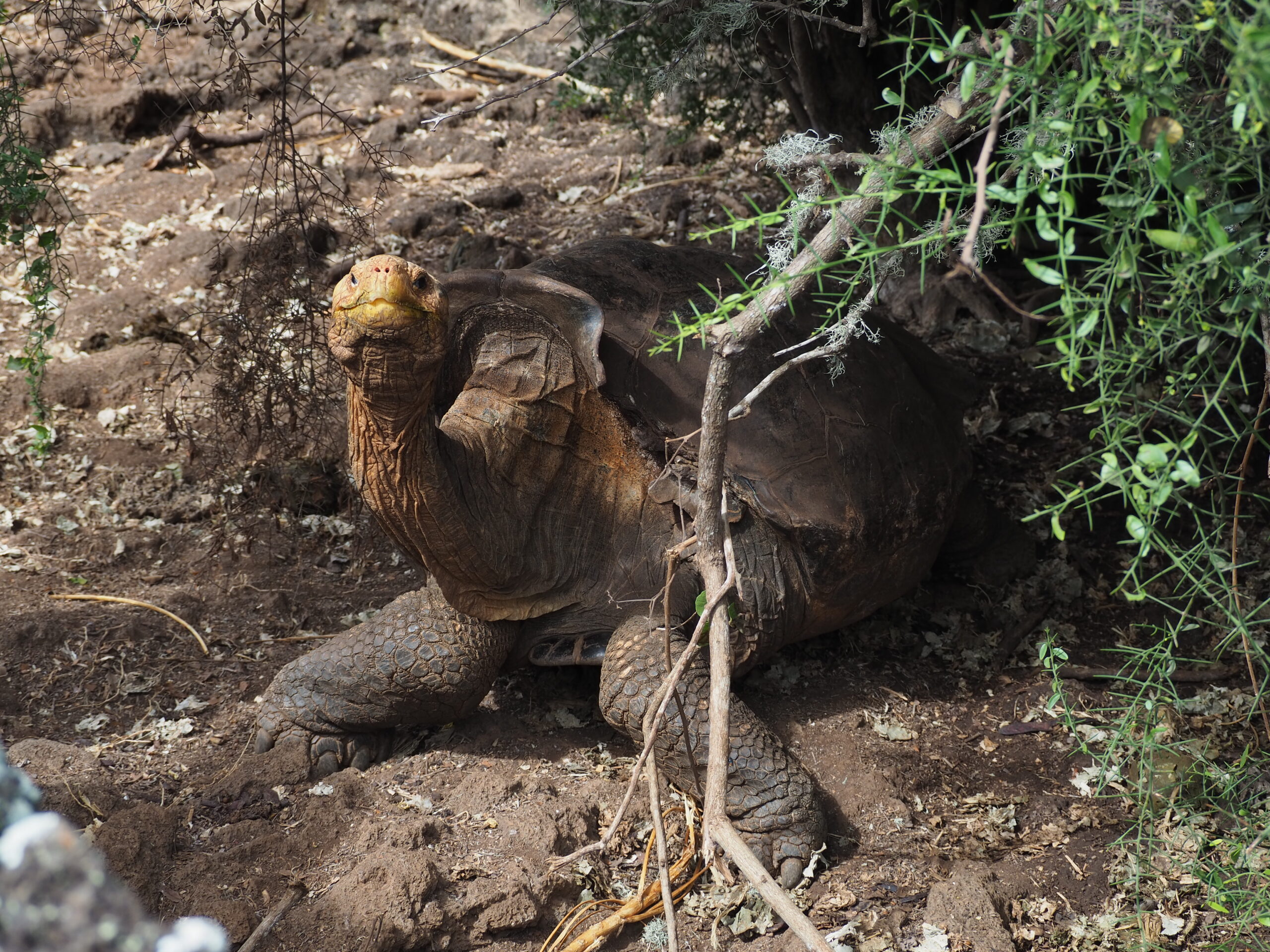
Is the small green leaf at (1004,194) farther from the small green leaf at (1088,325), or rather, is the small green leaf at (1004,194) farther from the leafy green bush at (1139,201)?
the small green leaf at (1088,325)

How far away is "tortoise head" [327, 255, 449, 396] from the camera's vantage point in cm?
214

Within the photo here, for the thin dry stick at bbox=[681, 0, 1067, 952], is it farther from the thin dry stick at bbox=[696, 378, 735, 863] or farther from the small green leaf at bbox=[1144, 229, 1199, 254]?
the small green leaf at bbox=[1144, 229, 1199, 254]

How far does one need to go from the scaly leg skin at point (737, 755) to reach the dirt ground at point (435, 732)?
142mm

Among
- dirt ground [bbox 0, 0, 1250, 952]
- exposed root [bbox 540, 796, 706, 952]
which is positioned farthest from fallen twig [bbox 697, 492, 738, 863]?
dirt ground [bbox 0, 0, 1250, 952]

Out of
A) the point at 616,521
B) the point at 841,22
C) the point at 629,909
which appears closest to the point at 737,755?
the point at 629,909

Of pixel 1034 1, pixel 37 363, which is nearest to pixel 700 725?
pixel 1034 1

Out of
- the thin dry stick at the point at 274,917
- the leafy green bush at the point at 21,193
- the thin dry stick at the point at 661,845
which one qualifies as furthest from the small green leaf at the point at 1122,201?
the leafy green bush at the point at 21,193

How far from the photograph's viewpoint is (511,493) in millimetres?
2939

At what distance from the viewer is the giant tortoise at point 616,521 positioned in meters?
2.91

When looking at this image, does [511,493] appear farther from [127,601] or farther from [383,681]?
[127,601]

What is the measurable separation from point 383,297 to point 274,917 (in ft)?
Answer: 4.96

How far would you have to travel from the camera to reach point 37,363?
4441 millimetres

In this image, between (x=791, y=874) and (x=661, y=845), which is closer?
(x=661, y=845)

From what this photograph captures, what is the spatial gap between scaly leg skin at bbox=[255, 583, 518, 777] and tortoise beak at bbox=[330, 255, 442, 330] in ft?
3.89
